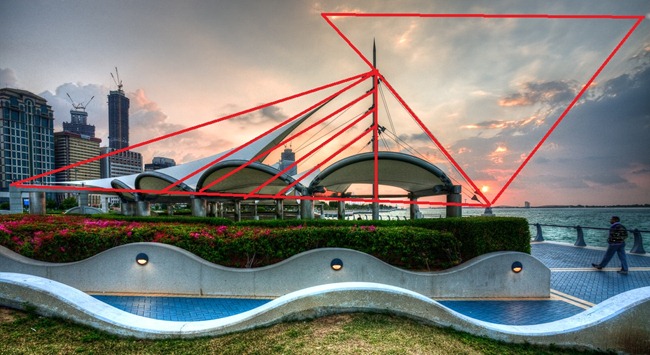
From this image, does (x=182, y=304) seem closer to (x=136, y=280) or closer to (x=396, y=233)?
(x=136, y=280)

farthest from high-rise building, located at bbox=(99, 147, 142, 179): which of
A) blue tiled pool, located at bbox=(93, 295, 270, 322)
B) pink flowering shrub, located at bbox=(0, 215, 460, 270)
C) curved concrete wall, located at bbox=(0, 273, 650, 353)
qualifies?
curved concrete wall, located at bbox=(0, 273, 650, 353)

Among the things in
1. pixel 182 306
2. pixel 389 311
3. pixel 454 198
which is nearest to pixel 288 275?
pixel 182 306

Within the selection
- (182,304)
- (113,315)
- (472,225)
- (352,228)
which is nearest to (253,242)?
(182,304)

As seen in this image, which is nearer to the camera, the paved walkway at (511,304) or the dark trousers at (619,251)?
the paved walkway at (511,304)

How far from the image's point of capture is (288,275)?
7.17 meters

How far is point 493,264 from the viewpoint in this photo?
7305 mm

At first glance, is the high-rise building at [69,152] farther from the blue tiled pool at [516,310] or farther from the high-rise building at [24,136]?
the blue tiled pool at [516,310]

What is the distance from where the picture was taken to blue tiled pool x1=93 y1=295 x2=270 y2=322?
610 centimetres

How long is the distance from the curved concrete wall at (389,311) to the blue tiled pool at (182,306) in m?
1.97

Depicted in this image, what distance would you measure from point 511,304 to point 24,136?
152 meters

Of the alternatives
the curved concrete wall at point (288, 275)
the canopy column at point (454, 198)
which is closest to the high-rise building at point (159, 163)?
the curved concrete wall at point (288, 275)

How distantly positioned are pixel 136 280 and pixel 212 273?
1940mm

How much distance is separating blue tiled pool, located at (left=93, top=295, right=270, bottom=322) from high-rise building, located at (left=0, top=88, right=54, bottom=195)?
4782 inches

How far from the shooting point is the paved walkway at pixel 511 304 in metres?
6.21
